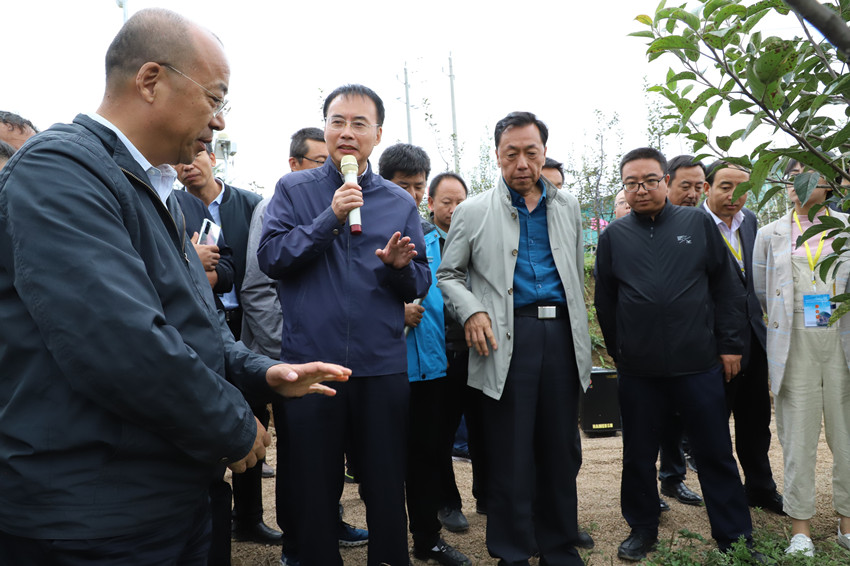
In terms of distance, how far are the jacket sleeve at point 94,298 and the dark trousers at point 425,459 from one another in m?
2.42

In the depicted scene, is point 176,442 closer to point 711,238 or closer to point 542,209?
point 542,209

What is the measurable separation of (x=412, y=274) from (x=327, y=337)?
0.49 meters

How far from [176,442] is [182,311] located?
32cm

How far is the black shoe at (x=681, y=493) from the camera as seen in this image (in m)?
4.63

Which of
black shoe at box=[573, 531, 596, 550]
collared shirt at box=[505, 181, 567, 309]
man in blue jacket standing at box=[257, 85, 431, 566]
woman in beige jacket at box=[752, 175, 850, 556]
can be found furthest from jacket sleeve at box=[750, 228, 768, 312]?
man in blue jacket standing at box=[257, 85, 431, 566]

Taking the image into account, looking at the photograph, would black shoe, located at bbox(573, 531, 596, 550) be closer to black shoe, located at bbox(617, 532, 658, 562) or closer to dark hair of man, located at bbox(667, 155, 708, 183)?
black shoe, located at bbox(617, 532, 658, 562)

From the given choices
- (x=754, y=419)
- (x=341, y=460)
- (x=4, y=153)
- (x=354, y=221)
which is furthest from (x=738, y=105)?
(x=754, y=419)

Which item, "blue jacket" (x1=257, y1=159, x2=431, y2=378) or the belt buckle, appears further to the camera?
the belt buckle

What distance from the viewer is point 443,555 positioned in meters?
3.61

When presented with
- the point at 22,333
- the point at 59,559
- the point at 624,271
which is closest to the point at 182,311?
the point at 22,333

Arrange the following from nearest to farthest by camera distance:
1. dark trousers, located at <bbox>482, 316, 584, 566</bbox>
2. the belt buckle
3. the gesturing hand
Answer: the gesturing hand
dark trousers, located at <bbox>482, 316, 584, 566</bbox>
the belt buckle

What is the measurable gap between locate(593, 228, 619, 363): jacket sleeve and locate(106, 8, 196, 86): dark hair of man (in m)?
3.04

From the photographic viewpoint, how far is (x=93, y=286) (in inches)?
50.5

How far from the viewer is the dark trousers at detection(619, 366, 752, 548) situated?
358 centimetres
